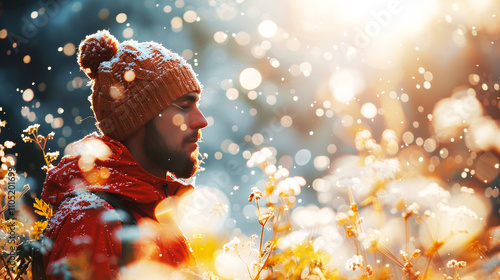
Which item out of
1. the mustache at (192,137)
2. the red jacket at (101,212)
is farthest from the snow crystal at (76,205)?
the mustache at (192,137)

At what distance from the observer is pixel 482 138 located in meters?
5.68

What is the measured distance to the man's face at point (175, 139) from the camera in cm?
205

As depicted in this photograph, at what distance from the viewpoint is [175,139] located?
2053mm

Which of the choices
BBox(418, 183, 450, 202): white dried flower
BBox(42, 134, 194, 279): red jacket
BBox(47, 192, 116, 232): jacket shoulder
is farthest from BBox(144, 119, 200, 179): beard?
BBox(418, 183, 450, 202): white dried flower

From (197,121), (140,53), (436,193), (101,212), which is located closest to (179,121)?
(197,121)

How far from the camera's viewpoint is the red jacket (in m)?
1.28

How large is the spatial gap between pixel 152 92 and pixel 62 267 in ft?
4.02

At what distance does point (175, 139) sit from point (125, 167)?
36cm

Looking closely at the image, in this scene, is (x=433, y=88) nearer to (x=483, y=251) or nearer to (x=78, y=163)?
(x=483, y=251)

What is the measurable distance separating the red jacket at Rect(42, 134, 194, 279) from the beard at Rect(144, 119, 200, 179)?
4.3 inches

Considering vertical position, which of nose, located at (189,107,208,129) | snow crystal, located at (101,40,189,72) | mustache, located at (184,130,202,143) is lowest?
mustache, located at (184,130,202,143)

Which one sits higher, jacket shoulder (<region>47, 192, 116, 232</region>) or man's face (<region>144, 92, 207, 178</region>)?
man's face (<region>144, 92, 207, 178</region>)

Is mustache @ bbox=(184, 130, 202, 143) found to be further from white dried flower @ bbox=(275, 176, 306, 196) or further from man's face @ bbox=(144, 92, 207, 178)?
white dried flower @ bbox=(275, 176, 306, 196)

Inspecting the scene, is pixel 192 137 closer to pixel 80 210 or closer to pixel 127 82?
pixel 127 82
